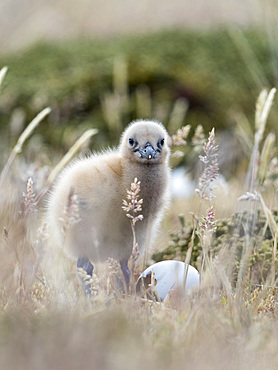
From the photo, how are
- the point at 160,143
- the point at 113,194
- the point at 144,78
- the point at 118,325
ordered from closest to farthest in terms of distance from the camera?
the point at 118,325 → the point at 113,194 → the point at 160,143 → the point at 144,78

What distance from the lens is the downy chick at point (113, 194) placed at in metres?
2.98

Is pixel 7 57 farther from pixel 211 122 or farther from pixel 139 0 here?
pixel 211 122

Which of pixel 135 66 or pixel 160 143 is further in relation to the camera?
pixel 135 66

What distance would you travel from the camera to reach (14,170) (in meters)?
4.88

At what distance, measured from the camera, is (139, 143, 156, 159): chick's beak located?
3.01m

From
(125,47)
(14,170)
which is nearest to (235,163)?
(125,47)

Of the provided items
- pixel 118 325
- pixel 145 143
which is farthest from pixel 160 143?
pixel 118 325

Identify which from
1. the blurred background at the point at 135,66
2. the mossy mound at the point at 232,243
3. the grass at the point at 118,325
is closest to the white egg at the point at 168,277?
the grass at the point at 118,325

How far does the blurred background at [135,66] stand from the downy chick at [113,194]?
3724mm

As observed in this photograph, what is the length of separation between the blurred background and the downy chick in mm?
3724

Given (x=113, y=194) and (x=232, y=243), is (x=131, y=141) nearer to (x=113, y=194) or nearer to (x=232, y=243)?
(x=113, y=194)

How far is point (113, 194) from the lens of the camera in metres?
3.01

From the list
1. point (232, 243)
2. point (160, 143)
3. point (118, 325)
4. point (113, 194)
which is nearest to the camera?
point (118, 325)

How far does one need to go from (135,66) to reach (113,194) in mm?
5371
